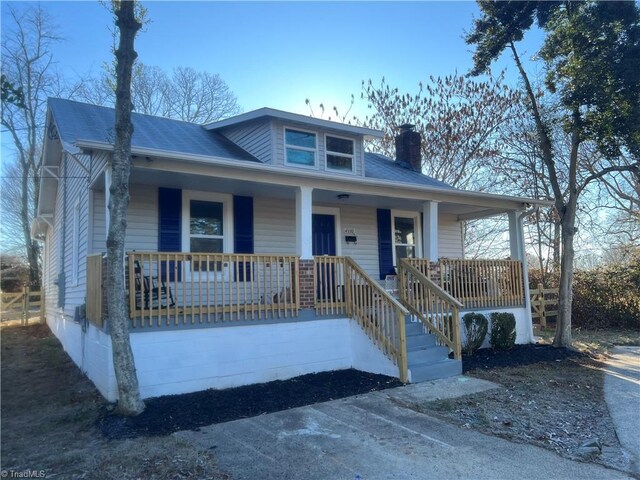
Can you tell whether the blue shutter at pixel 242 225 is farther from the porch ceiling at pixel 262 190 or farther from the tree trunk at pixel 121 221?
the tree trunk at pixel 121 221

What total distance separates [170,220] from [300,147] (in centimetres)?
332

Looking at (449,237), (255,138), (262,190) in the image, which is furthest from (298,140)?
(449,237)

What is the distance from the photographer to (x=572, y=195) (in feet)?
36.5

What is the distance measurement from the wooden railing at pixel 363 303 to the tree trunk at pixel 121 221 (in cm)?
348

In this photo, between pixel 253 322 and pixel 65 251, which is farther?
pixel 65 251

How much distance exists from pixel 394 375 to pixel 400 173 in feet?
21.6

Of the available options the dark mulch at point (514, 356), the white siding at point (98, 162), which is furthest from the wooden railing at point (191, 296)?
the dark mulch at point (514, 356)

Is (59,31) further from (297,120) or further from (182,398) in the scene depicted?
(182,398)

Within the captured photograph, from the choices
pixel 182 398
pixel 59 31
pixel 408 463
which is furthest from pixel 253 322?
pixel 59 31

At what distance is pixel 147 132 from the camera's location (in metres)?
10.0

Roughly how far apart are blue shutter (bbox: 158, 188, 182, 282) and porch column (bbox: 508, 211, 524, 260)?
7911mm

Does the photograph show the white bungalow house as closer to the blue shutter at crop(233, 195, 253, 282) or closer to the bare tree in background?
the blue shutter at crop(233, 195, 253, 282)

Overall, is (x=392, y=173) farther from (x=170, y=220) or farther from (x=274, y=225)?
(x=170, y=220)

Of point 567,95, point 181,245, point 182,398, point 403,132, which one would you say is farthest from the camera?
point 403,132
